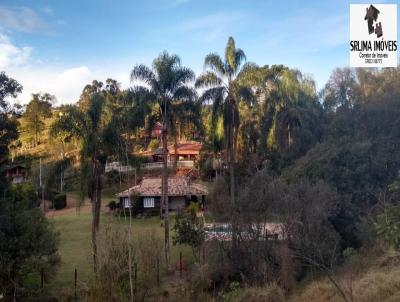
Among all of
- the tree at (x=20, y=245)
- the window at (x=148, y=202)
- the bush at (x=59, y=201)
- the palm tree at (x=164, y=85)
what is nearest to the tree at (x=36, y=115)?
the bush at (x=59, y=201)

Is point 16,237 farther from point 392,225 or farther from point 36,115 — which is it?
point 36,115

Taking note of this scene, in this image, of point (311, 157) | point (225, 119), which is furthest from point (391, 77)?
point (225, 119)

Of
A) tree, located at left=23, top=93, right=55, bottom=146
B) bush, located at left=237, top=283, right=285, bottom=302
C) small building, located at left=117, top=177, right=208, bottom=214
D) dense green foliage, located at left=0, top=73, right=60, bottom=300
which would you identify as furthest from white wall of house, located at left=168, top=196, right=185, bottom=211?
tree, located at left=23, top=93, right=55, bottom=146

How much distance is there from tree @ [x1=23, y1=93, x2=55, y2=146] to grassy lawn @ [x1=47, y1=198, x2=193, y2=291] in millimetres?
32566

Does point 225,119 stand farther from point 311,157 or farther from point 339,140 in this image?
point 339,140

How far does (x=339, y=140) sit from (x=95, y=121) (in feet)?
48.4

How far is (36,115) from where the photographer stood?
64.8 m

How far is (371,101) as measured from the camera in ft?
94.7

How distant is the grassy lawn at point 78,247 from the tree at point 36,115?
32.6 m

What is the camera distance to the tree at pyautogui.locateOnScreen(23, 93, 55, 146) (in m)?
64.1

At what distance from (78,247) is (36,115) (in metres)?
46.1

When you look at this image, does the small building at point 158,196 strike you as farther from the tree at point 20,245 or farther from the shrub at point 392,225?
the shrub at point 392,225

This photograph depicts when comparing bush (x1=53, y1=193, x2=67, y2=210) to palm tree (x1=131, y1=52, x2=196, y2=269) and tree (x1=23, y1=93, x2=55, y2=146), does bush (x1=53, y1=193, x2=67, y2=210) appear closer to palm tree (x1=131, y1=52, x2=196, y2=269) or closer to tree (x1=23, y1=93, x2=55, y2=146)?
palm tree (x1=131, y1=52, x2=196, y2=269)

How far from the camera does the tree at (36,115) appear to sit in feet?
210
